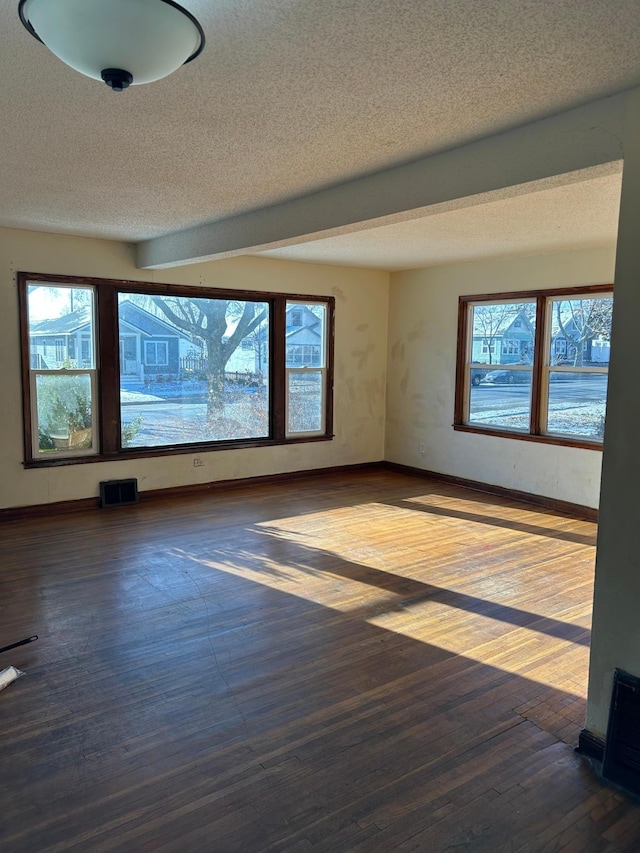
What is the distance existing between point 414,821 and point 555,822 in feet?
1.59

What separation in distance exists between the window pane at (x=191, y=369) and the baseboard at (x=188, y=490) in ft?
1.71

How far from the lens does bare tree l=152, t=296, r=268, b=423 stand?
664cm

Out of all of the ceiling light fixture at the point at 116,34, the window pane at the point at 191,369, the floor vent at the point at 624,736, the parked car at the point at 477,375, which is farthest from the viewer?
the parked car at the point at 477,375

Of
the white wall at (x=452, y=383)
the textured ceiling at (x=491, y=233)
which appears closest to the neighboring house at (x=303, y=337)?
the textured ceiling at (x=491, y=233)

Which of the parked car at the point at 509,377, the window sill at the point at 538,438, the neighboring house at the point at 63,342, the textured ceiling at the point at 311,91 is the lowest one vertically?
the window sill at the point at 538,438

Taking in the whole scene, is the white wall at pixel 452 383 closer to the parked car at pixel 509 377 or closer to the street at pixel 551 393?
the street at pixel 551 393

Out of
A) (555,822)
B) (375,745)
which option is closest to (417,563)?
(375,745)

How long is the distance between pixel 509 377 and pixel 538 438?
787 mm

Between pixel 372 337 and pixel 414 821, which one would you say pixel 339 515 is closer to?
pixel 372 337

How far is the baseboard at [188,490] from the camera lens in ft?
18.7

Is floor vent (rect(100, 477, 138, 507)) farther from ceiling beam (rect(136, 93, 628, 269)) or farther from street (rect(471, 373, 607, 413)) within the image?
street (rect(471, 373, 607, 413))

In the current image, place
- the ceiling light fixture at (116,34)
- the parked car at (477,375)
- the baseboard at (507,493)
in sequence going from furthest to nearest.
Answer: the parked car at (477,375)
the baseboard at (507,493)
the ceiling light fixture at (116,34)

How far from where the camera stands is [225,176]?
350 centimetres

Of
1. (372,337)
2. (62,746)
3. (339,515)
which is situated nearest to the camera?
(62,746)
